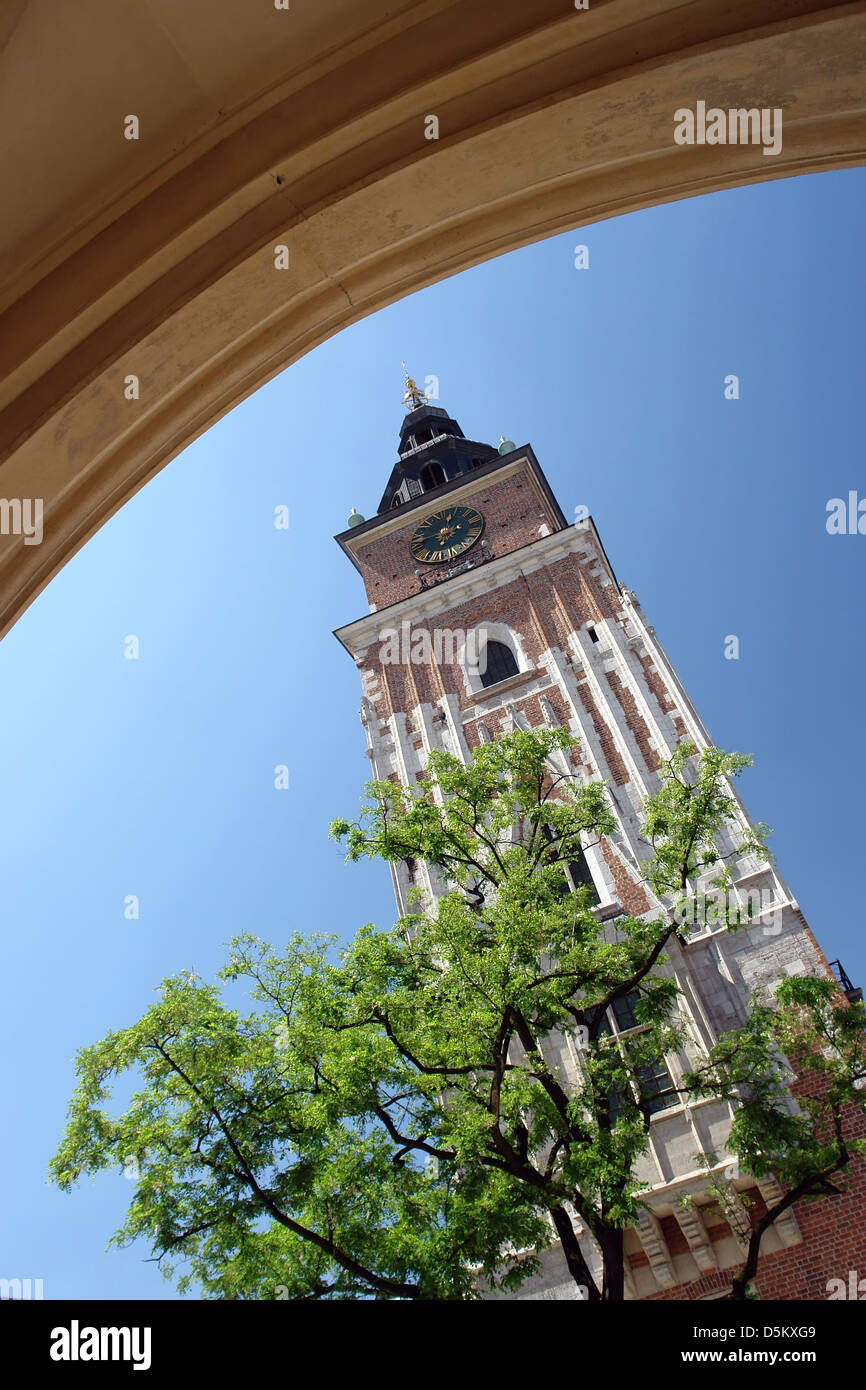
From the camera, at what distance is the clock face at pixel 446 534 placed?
94.8 ft

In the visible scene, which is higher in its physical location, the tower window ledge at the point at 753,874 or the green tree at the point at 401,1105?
the tower window ledge at the point at 753,874

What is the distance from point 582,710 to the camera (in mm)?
22109

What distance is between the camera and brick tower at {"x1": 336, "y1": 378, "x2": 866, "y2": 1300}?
13562 mm

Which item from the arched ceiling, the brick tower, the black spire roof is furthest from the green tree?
the black spire roof

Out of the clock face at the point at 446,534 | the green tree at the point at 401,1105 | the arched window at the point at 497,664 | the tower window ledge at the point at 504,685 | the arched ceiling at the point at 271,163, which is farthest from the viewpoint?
the clock face at the point at 446,534

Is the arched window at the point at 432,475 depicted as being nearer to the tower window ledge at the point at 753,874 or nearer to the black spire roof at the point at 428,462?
the black spire roof at the point at 428,462

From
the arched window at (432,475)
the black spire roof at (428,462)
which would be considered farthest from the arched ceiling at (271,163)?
the arched window at (432,475)

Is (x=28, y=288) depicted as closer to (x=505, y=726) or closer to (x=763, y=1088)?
(x=763, y=1088)

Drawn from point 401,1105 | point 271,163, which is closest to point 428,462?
point 401,1105

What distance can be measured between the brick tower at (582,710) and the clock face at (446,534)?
0.07 meters
